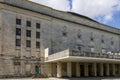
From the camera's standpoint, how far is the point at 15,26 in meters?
33.0

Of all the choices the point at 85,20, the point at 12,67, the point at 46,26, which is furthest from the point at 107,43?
the point at 12,67

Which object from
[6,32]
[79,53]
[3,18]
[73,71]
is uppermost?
[3,18]

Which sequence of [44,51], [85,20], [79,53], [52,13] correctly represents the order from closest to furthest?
1. [79,53]
2. [44,51]
3. [52,13]
4. [85,20]

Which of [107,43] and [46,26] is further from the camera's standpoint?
[107,43]

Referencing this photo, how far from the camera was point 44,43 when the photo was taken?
121 ft

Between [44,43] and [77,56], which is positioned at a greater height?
[44,43]

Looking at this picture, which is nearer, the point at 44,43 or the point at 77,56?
the point at 77,56

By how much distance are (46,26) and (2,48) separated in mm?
10471

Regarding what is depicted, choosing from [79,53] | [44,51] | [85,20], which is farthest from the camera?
[85,20]

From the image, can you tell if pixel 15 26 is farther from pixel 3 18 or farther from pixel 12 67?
pixel 12 67

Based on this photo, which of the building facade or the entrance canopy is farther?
the building facade

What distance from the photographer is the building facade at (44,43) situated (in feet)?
102

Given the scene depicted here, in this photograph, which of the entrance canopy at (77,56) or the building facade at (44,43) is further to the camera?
the building facade at (44,43)

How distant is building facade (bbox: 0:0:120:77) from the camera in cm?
3123
